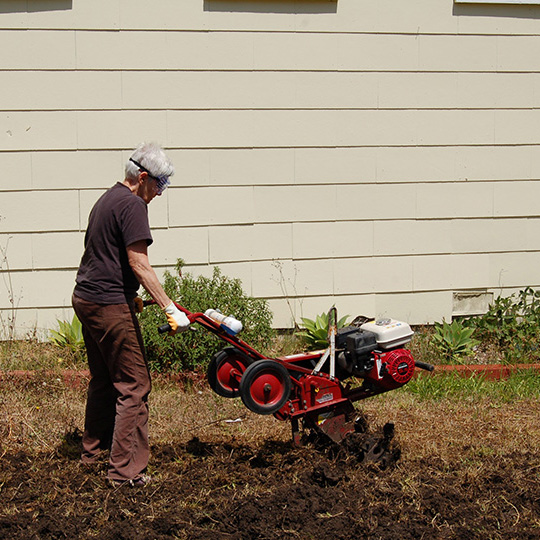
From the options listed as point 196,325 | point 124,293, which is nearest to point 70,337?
point 196,325

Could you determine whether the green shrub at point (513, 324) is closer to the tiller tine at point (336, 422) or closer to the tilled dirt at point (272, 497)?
the tilled dirt at point (272, 497)

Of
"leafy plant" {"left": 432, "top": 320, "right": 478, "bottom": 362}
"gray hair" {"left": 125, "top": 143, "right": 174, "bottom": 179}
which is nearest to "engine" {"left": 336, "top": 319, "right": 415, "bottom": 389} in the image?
"gray hair" {"left": 125, "top": 143, "right": 174, "bottom": 179}

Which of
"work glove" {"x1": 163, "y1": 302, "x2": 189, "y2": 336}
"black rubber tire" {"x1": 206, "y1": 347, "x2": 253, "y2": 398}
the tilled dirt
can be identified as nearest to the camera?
the tilled dirt

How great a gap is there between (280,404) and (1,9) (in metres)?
4.26

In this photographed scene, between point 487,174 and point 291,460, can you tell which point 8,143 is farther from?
point 487,174

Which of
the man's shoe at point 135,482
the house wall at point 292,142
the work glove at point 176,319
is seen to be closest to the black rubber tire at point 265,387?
the work glove at point 176,319

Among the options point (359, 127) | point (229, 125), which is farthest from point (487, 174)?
point (229, 125)

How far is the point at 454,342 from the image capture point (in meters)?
6.50

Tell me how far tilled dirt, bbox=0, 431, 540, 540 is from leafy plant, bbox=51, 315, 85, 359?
151 cm

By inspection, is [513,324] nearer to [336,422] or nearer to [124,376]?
[336,422]

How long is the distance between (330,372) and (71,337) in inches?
107

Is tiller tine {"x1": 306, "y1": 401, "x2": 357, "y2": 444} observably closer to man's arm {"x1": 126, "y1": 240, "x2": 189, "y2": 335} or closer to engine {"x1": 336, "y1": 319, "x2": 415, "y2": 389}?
engine {"x1": 336, "y1": 319, "x2": 415, "y2": 389}

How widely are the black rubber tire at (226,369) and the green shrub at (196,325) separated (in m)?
1.43

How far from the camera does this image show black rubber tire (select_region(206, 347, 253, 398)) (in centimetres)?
439
